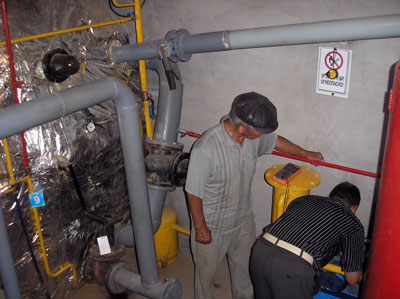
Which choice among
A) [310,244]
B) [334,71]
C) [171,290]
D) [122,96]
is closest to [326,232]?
[310,244]

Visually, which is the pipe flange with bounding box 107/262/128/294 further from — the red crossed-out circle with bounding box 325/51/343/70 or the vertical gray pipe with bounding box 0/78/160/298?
the red crossed-out circle with bounding box 325/51/343/70

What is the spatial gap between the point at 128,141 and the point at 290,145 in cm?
106

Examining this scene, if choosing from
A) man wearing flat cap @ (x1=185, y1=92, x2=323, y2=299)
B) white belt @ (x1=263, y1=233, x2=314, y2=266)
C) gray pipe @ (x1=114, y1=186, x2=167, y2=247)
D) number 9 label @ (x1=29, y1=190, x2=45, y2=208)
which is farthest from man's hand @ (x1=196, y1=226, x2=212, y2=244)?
number 9 label @ (x1=29, y1=190, x2=45, y2=208)

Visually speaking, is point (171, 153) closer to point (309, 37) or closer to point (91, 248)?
point (91, 248)

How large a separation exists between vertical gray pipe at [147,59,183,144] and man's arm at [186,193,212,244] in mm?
647

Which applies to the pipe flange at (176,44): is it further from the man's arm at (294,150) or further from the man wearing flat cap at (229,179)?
the man's arm at (294,150)

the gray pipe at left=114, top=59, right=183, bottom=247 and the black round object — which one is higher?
the black round object

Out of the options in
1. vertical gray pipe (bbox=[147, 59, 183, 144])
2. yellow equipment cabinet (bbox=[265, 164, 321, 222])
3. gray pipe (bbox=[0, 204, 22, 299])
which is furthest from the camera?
vertical gray pipe (bbox=[147, 59, 183, 144])

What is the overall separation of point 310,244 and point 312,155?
0.67m

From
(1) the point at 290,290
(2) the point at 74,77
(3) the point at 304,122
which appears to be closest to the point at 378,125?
(3) the point at 304,122

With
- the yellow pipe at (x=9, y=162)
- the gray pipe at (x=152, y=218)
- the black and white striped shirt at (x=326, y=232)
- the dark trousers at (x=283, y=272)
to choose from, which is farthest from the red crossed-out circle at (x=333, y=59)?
the yellow pipe at (x=9, y=162)

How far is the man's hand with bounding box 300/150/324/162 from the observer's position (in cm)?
230

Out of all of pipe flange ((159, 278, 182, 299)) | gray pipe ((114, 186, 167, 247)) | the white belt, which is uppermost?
the white belt

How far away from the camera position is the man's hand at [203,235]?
7.14ft
